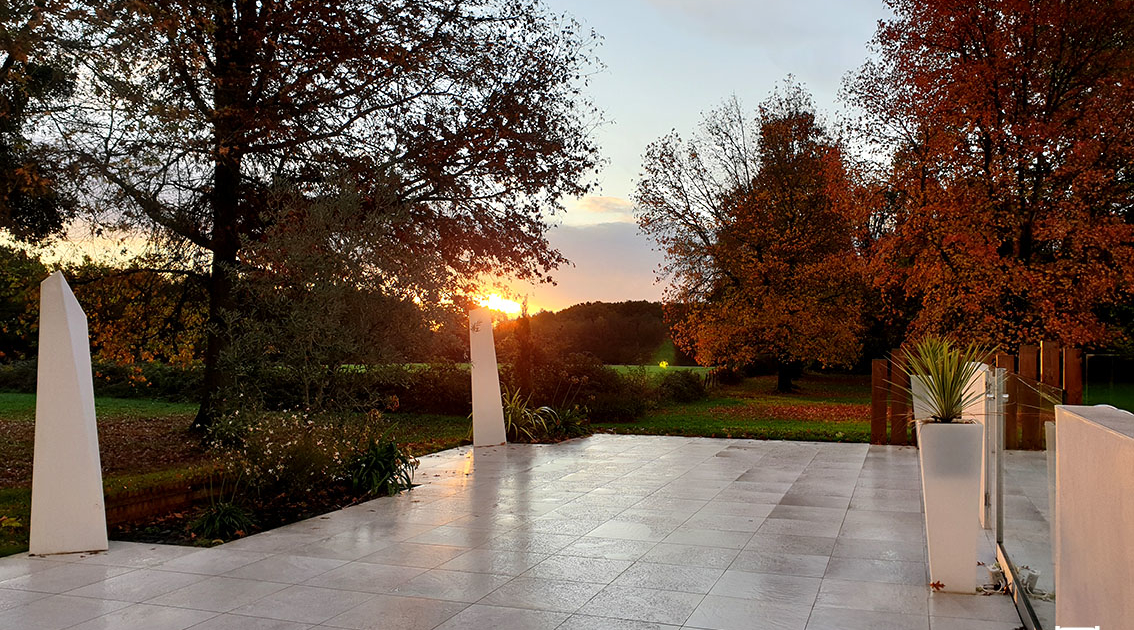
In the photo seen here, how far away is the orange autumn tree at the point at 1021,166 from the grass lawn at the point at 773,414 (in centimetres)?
330

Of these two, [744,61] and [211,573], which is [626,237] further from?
[211,573]

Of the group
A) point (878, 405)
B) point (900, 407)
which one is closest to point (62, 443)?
point (878, 405)

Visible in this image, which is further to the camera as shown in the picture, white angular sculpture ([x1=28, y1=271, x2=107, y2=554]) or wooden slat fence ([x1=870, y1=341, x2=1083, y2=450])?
white angular sculpture ([x1=28, y1=271, x2=107, y2=554])

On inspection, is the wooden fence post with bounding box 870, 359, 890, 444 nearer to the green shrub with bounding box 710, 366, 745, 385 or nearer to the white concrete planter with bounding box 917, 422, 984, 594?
the white concrete planter with bounding box 917, 422, 984, 594

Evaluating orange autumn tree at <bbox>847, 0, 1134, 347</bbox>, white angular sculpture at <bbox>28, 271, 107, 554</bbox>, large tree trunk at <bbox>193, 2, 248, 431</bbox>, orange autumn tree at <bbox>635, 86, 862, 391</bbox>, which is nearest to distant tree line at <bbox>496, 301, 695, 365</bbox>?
orange autumn tree at <bbox>635, 86, 862, 391</bbox>

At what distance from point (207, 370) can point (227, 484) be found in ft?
19.5

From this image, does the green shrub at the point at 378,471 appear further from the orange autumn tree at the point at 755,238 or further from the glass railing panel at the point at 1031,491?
the orange autumn tree at the point at 755,238

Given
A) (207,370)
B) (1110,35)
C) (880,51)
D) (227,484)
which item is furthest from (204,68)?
(1110,35)

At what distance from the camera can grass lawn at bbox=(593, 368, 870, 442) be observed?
45.3 ft

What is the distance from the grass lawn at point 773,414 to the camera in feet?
45.3

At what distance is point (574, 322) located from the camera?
2800 cm

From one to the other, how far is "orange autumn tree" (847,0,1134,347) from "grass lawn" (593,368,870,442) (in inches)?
130

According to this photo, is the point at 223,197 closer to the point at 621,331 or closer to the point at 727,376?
the point at 727,376

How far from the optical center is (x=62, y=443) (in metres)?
5.76
